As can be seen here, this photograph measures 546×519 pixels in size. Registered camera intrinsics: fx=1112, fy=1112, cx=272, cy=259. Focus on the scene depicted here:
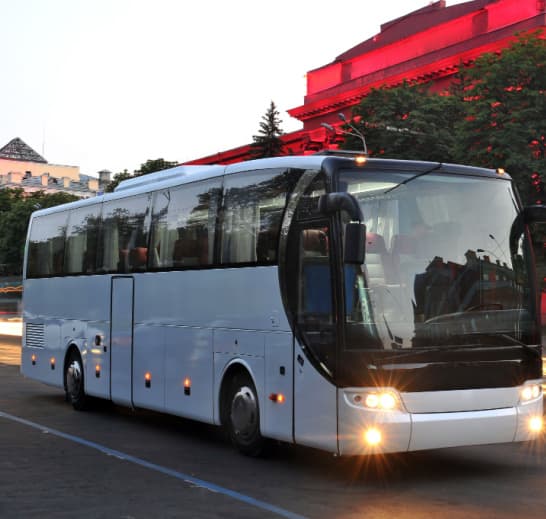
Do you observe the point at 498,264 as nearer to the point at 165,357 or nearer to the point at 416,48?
the point at 165,357

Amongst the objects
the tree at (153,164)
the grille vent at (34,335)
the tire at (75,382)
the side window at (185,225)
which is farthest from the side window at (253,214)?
the tree at (153,164)

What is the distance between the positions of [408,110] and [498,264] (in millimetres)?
37381

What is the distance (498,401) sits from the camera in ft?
31.8

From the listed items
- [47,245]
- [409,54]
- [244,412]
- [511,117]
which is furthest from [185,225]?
[409,54]

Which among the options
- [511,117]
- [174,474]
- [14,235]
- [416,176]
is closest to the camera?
[174,474]

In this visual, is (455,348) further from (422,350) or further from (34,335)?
(34,335)

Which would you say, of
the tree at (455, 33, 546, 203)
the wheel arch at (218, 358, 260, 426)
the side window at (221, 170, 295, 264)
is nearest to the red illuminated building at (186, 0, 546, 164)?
the tree at (455, 33, 546, 203)

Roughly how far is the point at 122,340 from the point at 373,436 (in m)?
5.89

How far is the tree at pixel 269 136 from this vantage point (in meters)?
66.8

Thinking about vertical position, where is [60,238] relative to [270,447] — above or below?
above

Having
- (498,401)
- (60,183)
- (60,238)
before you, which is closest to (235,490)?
(498,401)

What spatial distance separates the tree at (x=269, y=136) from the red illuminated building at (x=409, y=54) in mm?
1780

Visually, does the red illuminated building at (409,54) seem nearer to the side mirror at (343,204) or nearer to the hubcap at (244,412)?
the hubcap at (244,412)

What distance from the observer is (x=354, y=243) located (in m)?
9.02
